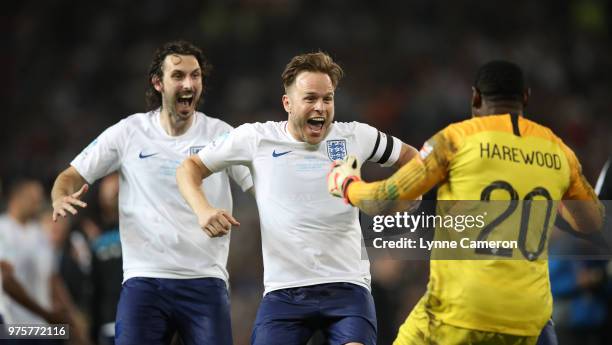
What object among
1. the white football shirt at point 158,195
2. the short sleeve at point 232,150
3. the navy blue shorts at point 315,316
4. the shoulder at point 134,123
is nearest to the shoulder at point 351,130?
the short sleeve at point 232,150

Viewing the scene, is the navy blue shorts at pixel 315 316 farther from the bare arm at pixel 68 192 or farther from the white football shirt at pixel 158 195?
the bare arm at pixel 68 192

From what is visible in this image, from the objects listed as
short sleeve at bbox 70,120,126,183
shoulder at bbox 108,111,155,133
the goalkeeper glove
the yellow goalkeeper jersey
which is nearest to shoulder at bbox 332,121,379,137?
the goalkeeper glove

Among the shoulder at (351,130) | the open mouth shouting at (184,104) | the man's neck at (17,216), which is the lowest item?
the man's neck at (17,216)

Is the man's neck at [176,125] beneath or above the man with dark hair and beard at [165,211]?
above

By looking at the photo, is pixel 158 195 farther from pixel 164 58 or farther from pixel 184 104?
pixel 164 58

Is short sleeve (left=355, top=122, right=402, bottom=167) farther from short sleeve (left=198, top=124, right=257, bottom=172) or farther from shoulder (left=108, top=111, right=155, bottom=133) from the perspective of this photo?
shoulder (left=108, top=111, right=155, bottom=133)

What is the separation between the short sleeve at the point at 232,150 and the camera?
6074 mm

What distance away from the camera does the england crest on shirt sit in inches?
Result: 237

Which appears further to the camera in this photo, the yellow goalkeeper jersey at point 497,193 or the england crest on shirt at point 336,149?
the england crest on shirt at point 336,149

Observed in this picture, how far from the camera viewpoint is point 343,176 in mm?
5281

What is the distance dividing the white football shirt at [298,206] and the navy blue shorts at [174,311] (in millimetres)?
711

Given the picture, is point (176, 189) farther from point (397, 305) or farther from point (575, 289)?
point (575, 289)

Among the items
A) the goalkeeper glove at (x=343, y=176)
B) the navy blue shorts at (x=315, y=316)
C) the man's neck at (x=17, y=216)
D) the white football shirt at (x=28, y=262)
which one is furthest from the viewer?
the man's neck at (x=17, y=216)

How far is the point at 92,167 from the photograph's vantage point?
6754 millimetres
